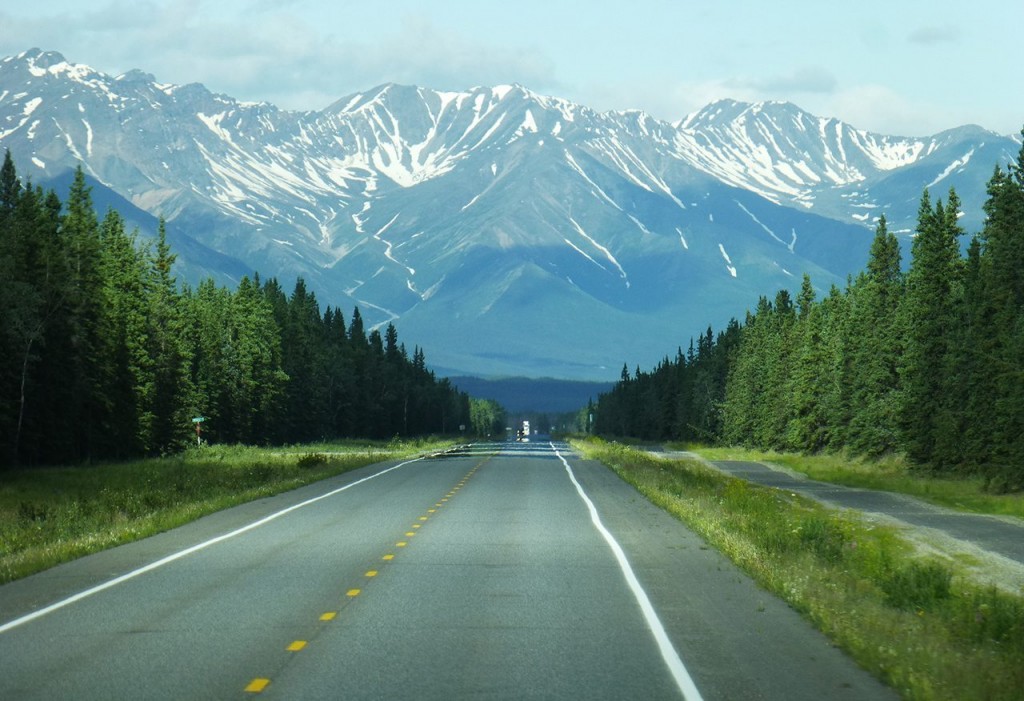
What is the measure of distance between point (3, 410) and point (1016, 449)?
3837 centimetres

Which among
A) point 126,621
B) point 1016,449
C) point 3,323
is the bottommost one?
point 126,621

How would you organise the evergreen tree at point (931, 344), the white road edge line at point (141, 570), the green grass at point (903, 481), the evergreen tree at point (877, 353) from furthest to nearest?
the evergreen tree at point (877, 353) < the evergreen tree at point (931, 344) < the green grass at point (903, 481) < the white road edge line at point (141, 570)

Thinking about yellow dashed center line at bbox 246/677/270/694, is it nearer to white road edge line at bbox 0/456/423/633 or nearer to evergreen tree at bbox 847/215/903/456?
white road edge line at bbox 0/456/423/633

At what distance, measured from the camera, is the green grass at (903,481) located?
4075 cm

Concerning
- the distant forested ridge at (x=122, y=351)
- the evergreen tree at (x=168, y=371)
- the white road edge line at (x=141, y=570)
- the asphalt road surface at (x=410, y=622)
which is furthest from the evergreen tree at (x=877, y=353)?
the asphalt road surface at (x=410, y=622)

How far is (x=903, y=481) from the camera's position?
2060 inches

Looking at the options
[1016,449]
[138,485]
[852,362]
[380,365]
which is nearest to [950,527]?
[1016,449]

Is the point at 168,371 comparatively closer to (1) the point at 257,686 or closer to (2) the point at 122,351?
(2) the point at 122,351

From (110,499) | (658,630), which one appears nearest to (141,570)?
(658,630)

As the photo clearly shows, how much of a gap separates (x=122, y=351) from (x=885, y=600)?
61.2m

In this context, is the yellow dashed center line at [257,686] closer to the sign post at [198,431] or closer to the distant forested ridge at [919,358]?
the distant forested ridge at [919,358]

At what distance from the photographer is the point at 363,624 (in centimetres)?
1554

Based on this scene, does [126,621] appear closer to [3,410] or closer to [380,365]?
[3,410]

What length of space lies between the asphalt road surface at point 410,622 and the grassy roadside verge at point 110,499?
0.82 metres
